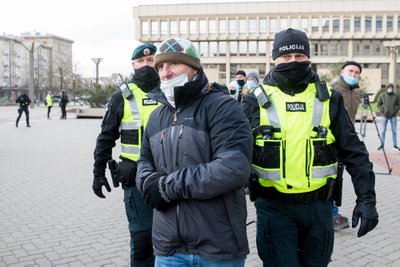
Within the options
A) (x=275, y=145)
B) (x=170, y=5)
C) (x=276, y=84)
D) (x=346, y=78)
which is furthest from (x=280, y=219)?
(x=170, y=5)

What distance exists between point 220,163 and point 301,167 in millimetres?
817

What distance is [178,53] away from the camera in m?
2.58

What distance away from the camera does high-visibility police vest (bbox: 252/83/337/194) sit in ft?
9.70

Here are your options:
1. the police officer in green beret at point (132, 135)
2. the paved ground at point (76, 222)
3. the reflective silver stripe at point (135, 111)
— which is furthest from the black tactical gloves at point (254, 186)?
the paved ground at point (76, 222)

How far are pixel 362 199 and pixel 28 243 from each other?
383 cm

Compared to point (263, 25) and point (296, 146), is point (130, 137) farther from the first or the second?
point (263, 25)

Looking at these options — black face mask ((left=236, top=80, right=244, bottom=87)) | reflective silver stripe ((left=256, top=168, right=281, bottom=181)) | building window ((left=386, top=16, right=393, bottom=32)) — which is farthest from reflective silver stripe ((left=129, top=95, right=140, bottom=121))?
building window ((left=386, top=16, right=393, bottom=32))

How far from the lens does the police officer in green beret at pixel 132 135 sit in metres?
3.73

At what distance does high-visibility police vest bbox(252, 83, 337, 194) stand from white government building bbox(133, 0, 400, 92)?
76.9m

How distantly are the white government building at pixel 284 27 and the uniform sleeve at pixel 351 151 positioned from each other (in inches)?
3027

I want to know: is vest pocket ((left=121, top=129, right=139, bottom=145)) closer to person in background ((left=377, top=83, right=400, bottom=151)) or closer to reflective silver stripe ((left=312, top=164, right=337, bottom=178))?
reflective silver stripe ((left=312, top=164, right=337, bottom=178))

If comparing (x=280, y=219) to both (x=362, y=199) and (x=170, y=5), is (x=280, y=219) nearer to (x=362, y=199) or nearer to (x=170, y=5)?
(x=362, y=199)

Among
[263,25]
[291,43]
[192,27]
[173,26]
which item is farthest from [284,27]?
[291,43]

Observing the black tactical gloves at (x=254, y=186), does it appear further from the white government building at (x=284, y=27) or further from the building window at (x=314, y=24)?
the building window at (x=314, y=24)
